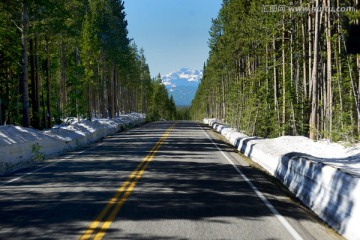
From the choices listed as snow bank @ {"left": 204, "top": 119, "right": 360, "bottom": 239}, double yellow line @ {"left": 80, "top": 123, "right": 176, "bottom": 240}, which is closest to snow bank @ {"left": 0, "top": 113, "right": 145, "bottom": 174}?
double yellow line @ {"left": 80, "top": 123, "right": 176, "bottom": 240}

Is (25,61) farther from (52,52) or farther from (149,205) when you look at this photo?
(149,205)

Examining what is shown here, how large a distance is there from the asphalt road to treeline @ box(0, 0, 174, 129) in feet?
42.2

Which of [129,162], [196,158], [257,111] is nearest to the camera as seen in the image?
[129,162]

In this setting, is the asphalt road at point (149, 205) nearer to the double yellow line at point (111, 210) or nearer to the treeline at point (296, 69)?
the double yellow line at point (111, 210)

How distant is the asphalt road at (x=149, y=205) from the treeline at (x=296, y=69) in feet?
34.4

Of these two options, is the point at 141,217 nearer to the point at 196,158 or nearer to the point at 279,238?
the point at 279,238

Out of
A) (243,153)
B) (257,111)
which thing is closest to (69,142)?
(243,153)

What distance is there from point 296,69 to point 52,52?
22375 mm

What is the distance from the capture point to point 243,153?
2258 centimetres

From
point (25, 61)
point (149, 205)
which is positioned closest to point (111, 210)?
point (149, 205)

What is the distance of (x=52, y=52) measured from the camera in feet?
123

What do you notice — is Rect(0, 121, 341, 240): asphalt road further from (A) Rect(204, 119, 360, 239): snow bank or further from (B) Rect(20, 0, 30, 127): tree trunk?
(B) Rect(20, 0, 30, 127): tree trunk

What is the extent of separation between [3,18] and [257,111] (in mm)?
20853

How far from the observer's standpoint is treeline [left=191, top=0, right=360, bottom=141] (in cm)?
2478
